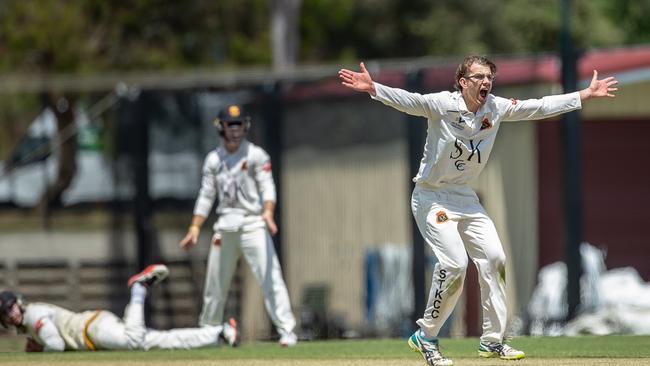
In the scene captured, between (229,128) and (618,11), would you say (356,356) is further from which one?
(618,11)

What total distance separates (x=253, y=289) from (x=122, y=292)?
1965 mm

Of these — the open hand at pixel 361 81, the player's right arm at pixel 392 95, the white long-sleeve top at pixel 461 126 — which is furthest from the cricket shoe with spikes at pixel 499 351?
the open hand at pixel 361 81

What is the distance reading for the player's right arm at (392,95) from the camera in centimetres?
1035

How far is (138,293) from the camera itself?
13.7m

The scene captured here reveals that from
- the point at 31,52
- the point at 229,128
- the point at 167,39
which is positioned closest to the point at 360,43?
the point at 167,39

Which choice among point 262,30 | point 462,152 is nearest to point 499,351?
point 462,152

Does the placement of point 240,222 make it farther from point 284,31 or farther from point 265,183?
point 284,31

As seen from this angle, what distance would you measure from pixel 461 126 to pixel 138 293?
4263 millimetres

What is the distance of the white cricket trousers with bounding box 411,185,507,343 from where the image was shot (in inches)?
415

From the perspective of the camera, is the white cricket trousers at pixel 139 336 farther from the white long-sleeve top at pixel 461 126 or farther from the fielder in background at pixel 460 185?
the white long-sleeve top at pixel 461 126

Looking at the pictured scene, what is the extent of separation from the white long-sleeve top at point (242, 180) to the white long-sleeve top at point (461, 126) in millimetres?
3584

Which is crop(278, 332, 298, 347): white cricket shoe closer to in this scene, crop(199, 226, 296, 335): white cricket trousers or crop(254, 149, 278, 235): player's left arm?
crop(199, 226, 296, 335): white cricket trousers

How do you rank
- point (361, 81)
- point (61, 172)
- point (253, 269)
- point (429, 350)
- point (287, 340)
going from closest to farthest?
point (361, 81) < point (429, 350) < point (287, 340) < point (253, 269) < point (61, 172)

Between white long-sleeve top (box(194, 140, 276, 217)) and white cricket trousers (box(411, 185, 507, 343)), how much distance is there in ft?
11.5
